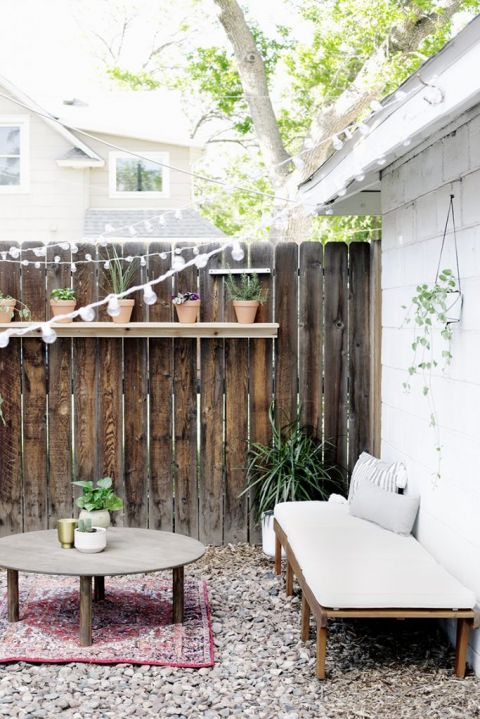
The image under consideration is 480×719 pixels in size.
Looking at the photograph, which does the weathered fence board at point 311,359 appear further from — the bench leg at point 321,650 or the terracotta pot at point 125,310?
the bench leg at point 321,650

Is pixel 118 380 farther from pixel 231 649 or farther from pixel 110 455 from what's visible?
pixel 231 649

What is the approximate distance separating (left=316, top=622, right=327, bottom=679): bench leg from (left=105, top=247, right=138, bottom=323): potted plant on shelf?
226 centimetres

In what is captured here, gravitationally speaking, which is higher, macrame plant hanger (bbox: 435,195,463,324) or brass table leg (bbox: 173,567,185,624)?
macrame plant hanger (bbox: 435,195,463,324)

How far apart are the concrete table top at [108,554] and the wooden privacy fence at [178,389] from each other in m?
0.92

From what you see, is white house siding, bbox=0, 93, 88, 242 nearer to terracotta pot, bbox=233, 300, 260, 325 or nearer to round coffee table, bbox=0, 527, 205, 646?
terracotta pot, bbox=233, 300, 260, 325

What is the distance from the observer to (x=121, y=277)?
4918mm

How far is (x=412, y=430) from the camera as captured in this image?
4.08 metres

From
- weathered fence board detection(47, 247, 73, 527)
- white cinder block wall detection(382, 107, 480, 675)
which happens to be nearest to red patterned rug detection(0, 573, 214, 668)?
weathered fence board detection(47, 247, 73, 527)

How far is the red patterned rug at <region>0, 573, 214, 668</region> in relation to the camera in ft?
11.2

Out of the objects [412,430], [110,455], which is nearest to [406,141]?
[412,430]

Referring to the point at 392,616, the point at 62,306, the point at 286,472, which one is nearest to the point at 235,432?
the point at 286,472

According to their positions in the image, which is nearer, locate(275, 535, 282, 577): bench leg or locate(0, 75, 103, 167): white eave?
locate(275, 535, 282, 577): bench leg

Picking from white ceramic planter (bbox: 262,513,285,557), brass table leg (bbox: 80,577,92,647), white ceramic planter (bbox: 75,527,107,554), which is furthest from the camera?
white ceramic planter (bbox: 262,513,285,557)

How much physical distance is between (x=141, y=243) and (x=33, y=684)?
2.58 m
